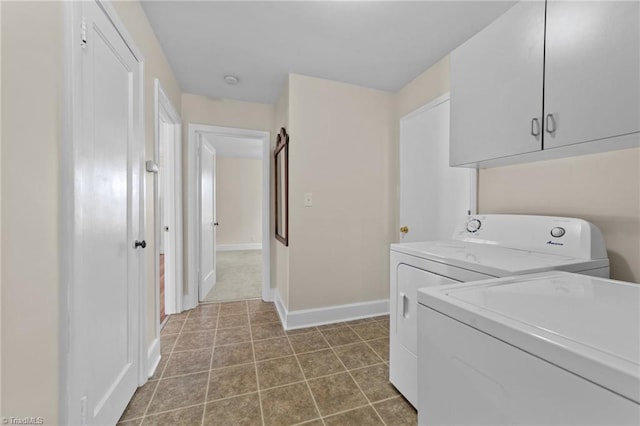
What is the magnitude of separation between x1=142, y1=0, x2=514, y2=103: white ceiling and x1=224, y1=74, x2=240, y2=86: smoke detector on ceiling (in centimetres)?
6

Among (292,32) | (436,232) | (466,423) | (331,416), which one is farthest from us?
(436,232)

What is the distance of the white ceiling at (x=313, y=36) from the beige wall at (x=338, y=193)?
0.24 metres

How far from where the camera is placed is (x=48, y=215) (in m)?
0.88

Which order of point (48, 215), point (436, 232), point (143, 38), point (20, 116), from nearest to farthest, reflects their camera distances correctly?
point (20, 116)
point (48, 215)
point (143, 38)
point (436, 232)

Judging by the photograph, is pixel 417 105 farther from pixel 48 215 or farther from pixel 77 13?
pixel 48 215

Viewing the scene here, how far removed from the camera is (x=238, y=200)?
22.1 feet

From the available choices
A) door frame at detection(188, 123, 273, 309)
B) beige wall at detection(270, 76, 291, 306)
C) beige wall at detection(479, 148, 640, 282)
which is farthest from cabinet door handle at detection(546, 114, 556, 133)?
door frame at detection(188, 123, 273, 309)

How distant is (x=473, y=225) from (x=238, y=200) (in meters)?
6.01

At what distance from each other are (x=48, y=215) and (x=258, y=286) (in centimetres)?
303

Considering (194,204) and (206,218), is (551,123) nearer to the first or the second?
(194,204)

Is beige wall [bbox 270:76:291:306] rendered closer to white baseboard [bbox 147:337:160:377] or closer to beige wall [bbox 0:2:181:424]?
white baseboard [bbox 147:337:160:377]

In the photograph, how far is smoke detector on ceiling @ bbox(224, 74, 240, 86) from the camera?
2.47 meters

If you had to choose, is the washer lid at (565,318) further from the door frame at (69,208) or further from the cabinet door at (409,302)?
the door frame at (69,208)

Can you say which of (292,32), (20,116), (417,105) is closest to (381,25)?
(292,32)
